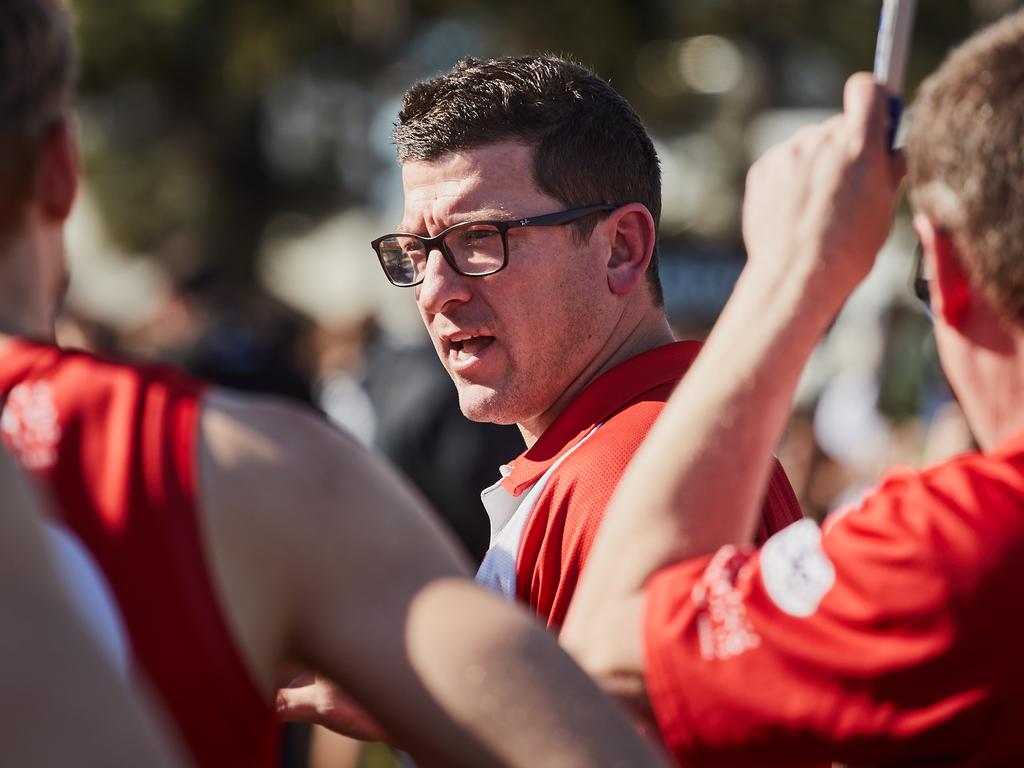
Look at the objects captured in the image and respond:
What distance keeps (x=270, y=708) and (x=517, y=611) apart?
0.28 metres

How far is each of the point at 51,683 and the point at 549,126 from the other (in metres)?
2.08

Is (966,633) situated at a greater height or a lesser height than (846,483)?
greater

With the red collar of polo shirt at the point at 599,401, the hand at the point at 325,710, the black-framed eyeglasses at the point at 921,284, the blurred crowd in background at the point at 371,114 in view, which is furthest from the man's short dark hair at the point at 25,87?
the blurred crowd in background at the point at 371,114

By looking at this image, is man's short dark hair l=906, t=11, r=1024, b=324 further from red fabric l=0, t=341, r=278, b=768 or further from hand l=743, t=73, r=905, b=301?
red fabric l=0, t=341, r=278, b=768

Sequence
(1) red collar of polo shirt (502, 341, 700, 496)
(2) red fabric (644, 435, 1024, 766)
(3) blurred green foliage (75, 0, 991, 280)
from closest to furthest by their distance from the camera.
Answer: (2) red fabric (644, 435, 1024, 766)
(1) red collar of polo shirt (502, 341, 700, 496)
(3) blurred green foliage (75, 0, 991, 280)

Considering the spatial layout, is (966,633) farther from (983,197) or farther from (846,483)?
(846,483)

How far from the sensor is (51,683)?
1.17 m

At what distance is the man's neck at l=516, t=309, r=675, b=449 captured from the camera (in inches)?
119

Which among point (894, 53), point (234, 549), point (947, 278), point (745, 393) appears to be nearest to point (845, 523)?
point (745, 393)

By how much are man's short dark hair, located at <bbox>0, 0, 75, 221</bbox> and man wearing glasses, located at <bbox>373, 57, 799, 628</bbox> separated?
1481 mm

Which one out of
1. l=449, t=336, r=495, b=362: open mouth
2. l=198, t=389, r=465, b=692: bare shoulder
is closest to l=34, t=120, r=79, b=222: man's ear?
l=198, t=389, r=465, b=692: bare shoulder

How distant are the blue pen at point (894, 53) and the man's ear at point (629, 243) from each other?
1237mm

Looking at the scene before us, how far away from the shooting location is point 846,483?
34.4ft

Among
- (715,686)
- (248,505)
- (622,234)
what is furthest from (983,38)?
(622,234)
